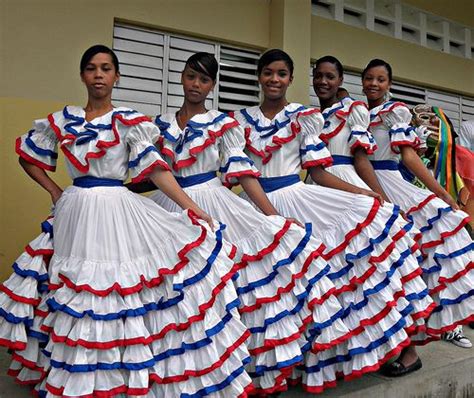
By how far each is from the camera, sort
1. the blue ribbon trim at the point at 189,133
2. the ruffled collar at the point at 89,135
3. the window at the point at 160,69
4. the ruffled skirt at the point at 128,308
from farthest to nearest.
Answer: the window at the point at 160,69 → the blue ribbon trim at the point at 189,133 → the ruffled collar at the point at 89,135 → the ruffled skirt at the point at 128,308

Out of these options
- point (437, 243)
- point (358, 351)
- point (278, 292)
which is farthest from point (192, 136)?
point (437, 243)

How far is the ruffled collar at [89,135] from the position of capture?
2.50m

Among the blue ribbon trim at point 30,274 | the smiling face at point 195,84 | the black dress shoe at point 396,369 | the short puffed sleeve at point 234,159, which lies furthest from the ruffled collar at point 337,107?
the blue ribbon trim at point 30,274

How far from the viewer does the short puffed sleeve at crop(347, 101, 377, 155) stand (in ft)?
Answer: 10.7

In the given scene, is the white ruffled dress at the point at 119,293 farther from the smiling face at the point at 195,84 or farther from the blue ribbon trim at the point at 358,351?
the blue ribbon trim at the point at 358,351

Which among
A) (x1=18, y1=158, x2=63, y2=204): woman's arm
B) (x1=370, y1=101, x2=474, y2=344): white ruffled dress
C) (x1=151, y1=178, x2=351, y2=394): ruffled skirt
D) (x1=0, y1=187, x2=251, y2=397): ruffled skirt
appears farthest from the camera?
(x1=370, y1=101, x2=474, y2=344): white ruffled dress

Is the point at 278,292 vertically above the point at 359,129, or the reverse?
the point at 359,129

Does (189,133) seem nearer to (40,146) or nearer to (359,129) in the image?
(40,146)

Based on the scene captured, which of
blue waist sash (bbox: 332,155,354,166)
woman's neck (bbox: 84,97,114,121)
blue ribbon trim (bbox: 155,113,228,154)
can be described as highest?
woman's neck (bbox: 84,97,114,121)

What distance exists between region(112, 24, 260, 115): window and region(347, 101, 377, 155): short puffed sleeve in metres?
2.54

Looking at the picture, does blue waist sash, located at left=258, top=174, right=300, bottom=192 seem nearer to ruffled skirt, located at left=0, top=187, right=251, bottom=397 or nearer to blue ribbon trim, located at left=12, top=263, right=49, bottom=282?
ruffled skirt, located at left=0, top=187, right=251, bottom=397

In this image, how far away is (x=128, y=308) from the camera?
2.30 meters

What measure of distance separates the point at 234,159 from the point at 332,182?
631 mm

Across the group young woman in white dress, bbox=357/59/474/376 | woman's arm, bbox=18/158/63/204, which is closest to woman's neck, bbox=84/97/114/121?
woman's arm, bbox=18/158/63/204
